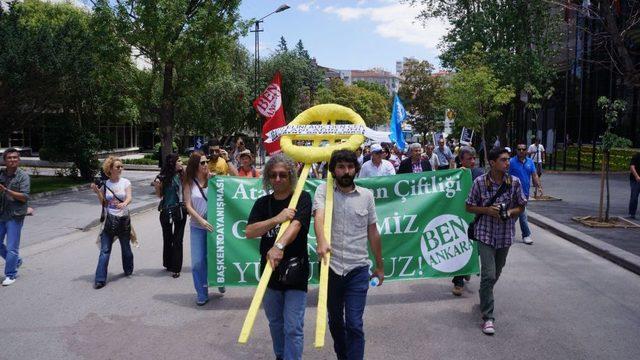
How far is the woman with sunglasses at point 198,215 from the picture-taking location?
629cm

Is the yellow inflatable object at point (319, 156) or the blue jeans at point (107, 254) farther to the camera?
the blue jeans at point (107, 254)

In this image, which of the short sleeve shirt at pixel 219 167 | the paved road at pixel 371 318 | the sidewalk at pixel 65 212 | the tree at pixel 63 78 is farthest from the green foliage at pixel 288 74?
the paved road at pixel 371 318

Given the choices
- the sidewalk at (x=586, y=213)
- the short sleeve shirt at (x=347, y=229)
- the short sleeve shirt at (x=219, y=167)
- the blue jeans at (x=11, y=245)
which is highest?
the short sleeve shirt at (x=219, y=167)

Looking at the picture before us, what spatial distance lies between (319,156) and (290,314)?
1.35m

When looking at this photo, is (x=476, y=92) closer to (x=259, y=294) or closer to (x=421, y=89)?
(x=259, y=294)

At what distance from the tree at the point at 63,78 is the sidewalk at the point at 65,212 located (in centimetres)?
252

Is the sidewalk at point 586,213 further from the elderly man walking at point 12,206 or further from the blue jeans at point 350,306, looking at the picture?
the elderly man walking at point 12,206

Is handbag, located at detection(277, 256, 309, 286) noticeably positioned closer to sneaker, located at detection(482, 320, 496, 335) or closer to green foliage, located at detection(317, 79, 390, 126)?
sneaker, located at detection(482, 320, 496, 335)

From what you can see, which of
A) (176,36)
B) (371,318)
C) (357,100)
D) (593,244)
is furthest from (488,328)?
(357,100)

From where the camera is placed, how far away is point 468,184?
684 cm

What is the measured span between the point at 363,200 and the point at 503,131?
96.8 feet

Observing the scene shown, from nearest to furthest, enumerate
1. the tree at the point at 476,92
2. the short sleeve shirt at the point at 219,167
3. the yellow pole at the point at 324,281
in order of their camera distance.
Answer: the yellow pole at the point at 324,281
the short sleeve shirt at the point at 219,167
the tree at the point at 476,92

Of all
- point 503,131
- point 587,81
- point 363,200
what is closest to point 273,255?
point 363,200

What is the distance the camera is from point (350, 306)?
4039mm
